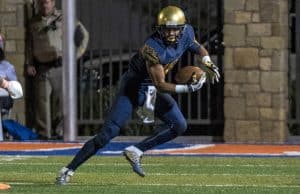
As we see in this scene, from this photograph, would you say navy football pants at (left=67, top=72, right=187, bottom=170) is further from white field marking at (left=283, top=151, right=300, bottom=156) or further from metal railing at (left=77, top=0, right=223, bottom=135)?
metal railing at (left=77, top=0, right=223, bottom=135)

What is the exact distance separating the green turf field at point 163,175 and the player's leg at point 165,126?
257 millimetres

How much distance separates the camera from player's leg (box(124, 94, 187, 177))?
38.9 ft

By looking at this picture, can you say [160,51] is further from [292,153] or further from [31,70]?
[31,70]

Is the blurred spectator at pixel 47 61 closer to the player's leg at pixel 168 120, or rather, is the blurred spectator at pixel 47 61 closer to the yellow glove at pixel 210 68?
the player's leg at pixel 168 120

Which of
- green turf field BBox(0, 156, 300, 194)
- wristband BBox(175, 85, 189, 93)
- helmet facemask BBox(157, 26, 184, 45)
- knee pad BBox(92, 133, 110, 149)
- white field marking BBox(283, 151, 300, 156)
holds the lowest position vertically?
white field marking BBox(283, 151, 300, 156)

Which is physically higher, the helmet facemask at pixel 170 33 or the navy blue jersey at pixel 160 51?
the helmet facemask at pixel 170 33

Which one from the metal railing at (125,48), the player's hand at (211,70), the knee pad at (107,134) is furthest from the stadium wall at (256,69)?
the knee pad at (107,134)

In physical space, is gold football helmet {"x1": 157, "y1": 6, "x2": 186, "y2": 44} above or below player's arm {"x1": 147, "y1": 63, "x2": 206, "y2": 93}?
above

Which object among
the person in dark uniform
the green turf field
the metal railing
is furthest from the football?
the metal railing

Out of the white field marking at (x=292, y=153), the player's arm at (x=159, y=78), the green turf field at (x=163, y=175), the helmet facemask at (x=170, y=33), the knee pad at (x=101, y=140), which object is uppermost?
the helmet facemask at (x=170, y=33)

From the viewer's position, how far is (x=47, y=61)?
19.0 metres

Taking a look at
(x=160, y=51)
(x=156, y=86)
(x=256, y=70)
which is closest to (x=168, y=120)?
(x=156, y=86)

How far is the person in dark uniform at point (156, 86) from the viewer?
1141cm

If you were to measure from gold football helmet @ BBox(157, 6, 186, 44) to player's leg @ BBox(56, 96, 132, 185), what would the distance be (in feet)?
2.34
